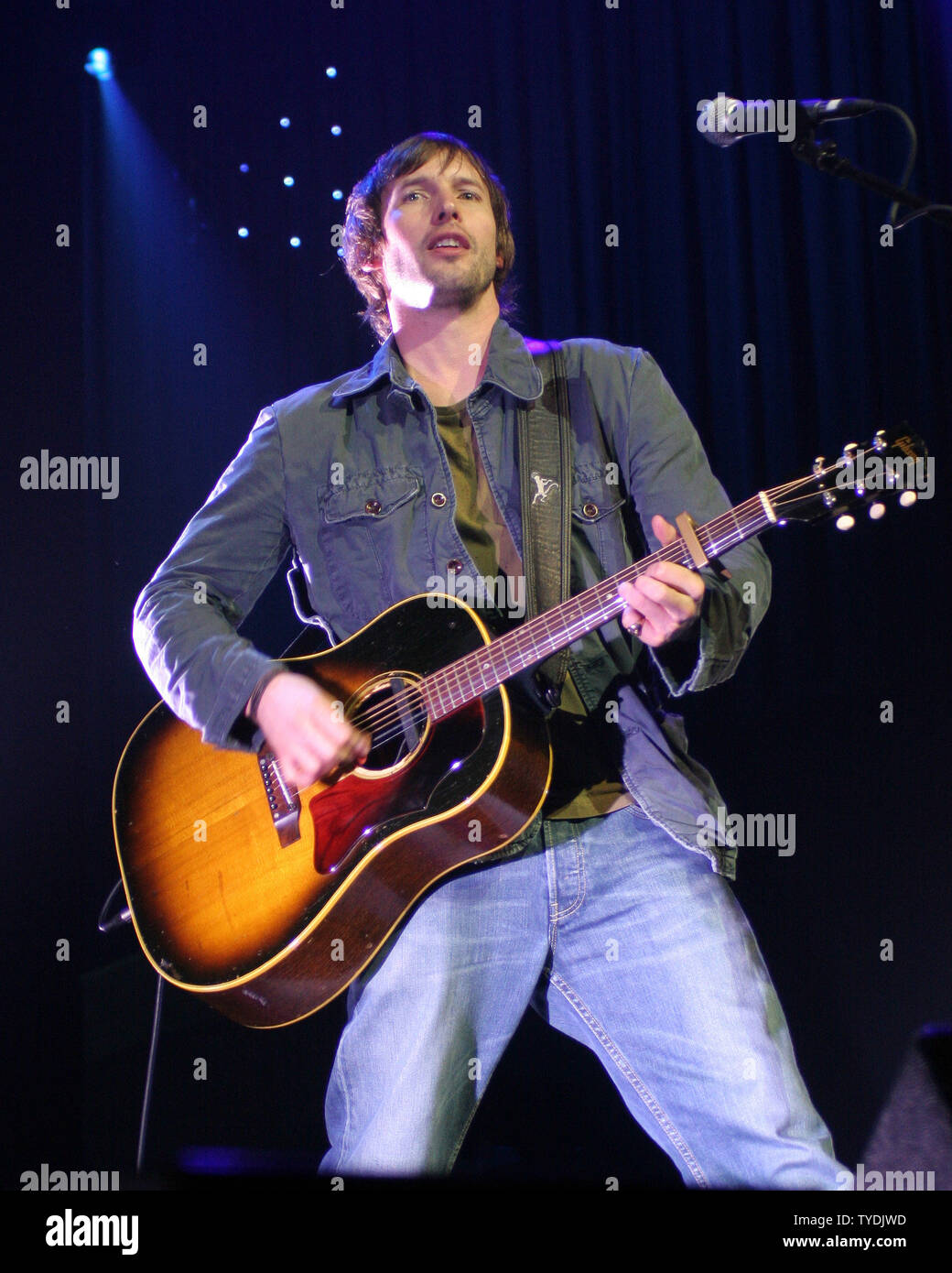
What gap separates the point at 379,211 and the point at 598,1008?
212cm

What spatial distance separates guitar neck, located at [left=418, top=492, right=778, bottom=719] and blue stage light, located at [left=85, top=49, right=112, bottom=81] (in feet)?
9.91

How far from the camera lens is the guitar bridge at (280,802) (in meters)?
2.21

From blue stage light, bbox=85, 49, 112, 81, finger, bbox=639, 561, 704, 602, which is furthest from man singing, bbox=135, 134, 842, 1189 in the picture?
blue stage light, bbox=85, 49, 112, 81

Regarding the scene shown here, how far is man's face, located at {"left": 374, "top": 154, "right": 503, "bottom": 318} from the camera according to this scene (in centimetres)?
260

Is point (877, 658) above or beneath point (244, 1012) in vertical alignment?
above

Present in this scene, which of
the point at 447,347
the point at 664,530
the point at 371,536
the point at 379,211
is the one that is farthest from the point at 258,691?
the point at 379,211

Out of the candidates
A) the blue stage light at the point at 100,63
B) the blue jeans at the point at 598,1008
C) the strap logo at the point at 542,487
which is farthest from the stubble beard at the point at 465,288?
the blue stage light at the point at 100,63

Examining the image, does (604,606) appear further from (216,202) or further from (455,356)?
(216,202)

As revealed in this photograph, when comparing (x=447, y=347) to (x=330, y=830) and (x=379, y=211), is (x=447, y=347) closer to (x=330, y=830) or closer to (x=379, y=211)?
(x=379, y=211)

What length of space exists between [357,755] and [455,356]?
108cm
